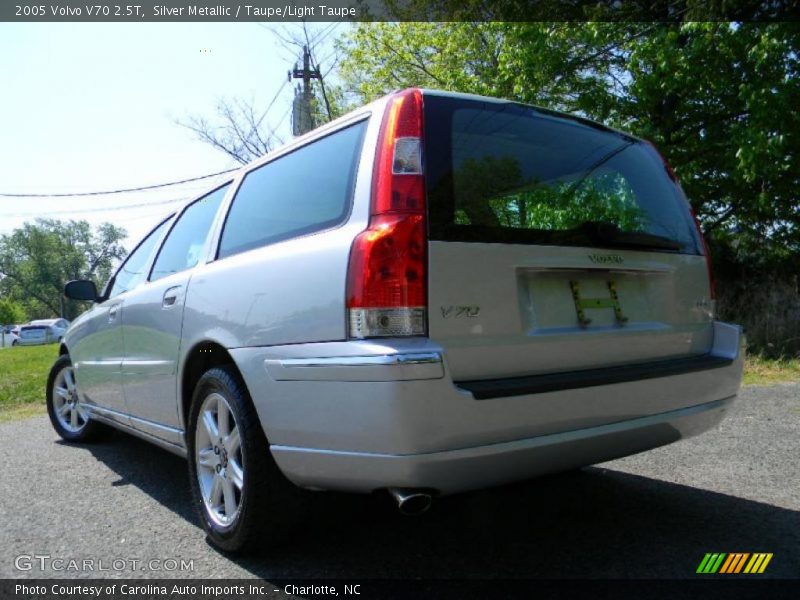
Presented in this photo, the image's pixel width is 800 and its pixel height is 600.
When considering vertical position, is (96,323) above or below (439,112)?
below

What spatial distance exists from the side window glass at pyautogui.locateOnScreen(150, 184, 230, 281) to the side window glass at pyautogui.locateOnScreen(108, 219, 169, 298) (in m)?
0.22

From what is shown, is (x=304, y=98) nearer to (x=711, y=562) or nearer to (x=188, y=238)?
(x=188, y=238)

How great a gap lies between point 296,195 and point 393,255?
0.76 m

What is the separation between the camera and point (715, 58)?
905 centimetres

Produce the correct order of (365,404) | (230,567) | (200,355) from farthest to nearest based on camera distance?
(200,355) < (230,567) < (365,404)

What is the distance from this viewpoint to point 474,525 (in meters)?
2.82

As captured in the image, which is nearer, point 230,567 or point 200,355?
point 230,567

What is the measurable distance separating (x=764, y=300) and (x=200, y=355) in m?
9.05

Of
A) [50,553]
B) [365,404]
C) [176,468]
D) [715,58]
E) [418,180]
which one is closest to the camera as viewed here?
[365,404]

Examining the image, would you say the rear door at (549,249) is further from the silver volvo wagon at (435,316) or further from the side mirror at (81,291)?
the side mirror at (81,291)

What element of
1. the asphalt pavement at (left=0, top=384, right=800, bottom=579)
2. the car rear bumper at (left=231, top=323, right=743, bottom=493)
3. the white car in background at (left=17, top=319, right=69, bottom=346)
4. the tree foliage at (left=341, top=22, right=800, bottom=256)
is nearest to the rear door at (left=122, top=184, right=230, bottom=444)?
the asphalt pavement at (left=0, top=384, right=800, bottom=579)

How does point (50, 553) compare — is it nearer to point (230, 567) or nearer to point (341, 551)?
point (230, 567)

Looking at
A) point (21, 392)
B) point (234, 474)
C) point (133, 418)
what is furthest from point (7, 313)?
point (234, 474)

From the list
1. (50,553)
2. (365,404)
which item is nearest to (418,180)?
(365,404)
